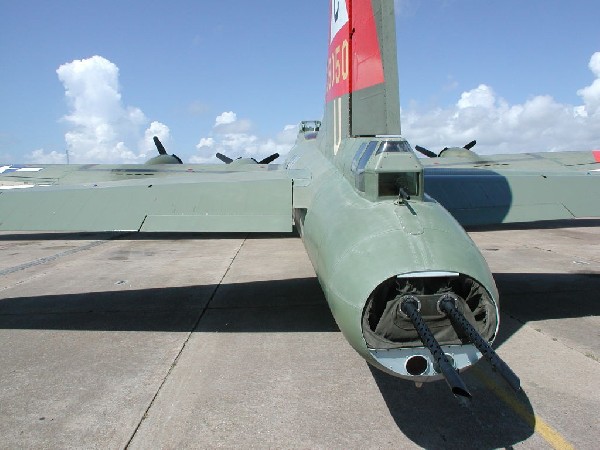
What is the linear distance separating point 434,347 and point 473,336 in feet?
1.24

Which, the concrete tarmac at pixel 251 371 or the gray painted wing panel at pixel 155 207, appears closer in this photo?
the concrete tarmac at pixel 251 371

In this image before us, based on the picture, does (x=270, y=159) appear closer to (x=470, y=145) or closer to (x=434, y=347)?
(x=470, y=145)

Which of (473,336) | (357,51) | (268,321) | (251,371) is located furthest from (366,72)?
(473,336)

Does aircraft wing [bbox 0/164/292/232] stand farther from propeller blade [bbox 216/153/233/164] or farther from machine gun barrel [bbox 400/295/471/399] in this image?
propeller blade [bbox 216/153/233/164]

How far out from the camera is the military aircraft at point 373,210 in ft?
14.7

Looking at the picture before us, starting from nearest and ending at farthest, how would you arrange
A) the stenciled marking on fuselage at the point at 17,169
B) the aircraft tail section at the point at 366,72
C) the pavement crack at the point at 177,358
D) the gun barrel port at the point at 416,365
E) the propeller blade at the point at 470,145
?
the gun barrel port at the point at 416,365
the pavement crack at the point at 177,358
the aircraft tail section at the point at 366,72
the stenciled marking on fuselage at the point at 17,169
the propeller blade at the point at 470,145

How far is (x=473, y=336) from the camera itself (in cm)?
400

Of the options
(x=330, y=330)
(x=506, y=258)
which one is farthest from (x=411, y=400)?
(x=506, y=258)

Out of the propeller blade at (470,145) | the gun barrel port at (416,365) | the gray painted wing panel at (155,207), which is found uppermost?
the propeller blade at (470,145)

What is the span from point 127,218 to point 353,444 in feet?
17.9

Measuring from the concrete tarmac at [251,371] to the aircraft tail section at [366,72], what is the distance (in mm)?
3505

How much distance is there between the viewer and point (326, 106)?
10.0 metres

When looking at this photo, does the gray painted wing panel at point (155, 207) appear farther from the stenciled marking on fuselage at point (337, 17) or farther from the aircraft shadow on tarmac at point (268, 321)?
the stenciled marking on fuselage at point (337, 17)

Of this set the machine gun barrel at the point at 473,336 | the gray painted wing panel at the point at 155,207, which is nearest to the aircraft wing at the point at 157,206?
the gray painted wing panel at the point at 155,207
